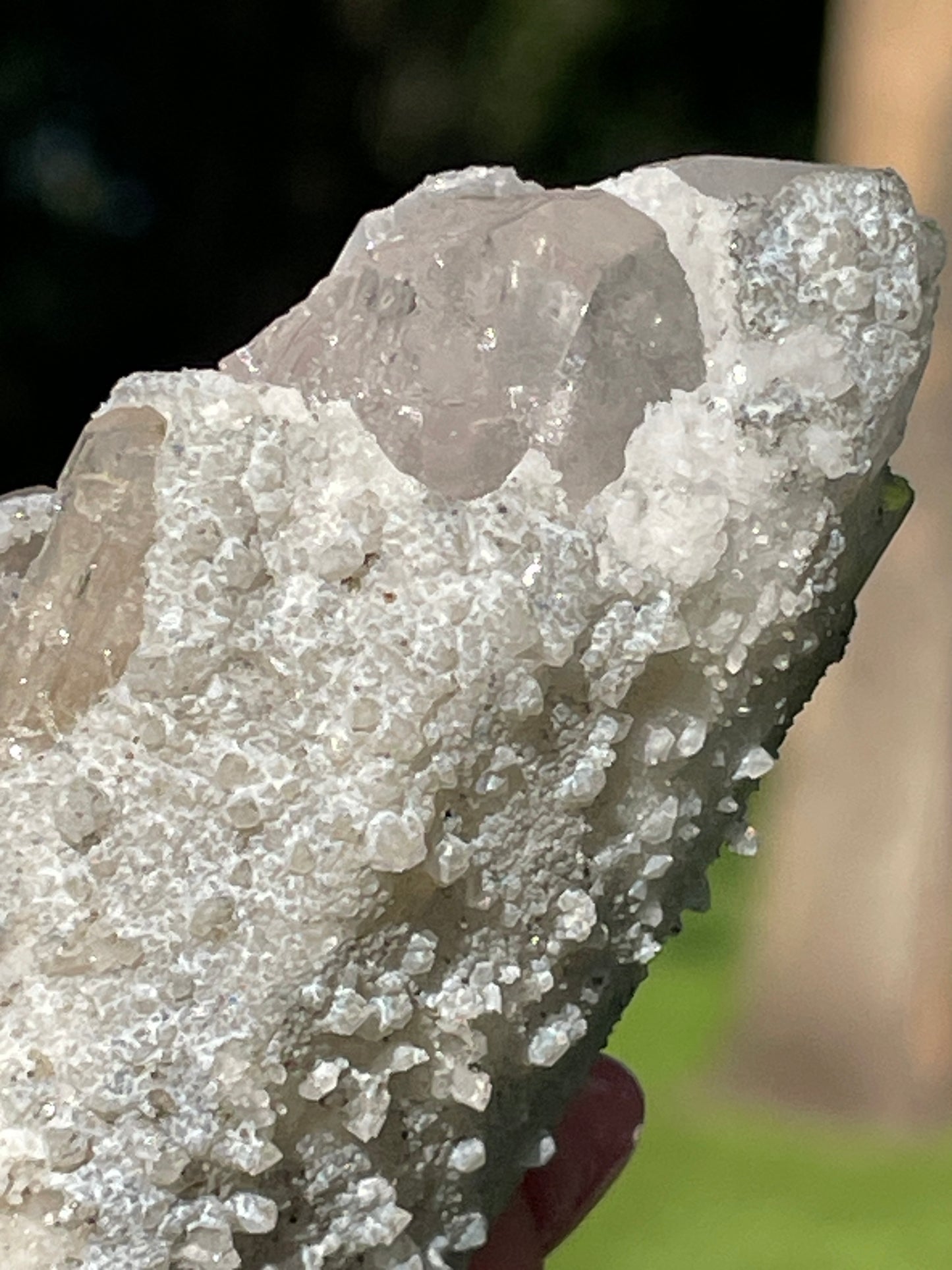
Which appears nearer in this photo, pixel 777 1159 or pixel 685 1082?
pixel 777 1159

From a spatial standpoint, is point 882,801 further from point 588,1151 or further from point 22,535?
point 22,535

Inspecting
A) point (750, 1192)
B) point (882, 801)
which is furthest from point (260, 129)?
point (750, 1192)

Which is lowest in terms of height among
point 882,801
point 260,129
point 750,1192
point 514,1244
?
point 514,1244

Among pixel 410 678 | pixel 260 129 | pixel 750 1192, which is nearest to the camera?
pixel 410 678

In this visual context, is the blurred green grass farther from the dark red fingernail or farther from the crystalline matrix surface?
the crystalline matrix surface

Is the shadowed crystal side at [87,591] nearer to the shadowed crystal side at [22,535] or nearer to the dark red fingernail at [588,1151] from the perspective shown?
the shadowed crystal side at [22,535]

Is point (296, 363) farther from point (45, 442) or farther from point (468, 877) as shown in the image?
point (45, 442)

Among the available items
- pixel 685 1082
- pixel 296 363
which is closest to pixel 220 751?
pixel 296 363

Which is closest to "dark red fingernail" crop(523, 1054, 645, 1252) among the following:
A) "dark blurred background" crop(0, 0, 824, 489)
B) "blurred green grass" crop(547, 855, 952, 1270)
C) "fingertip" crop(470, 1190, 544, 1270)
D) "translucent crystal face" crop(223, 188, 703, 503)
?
"fingertip" crop(470, 1190, 544, 1270)
